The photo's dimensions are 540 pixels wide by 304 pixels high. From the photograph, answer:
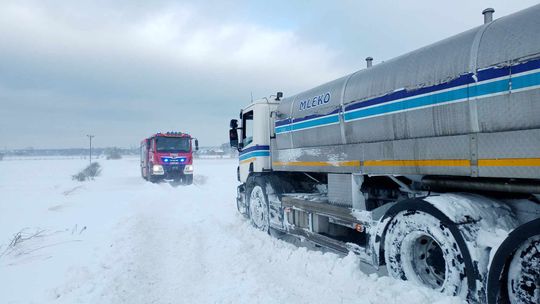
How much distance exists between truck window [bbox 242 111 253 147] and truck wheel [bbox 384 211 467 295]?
17.2 feet

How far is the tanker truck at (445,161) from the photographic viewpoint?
9.69 ft

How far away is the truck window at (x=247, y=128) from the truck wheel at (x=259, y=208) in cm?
130

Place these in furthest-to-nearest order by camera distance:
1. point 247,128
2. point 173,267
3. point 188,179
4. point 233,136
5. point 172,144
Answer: point 188,179, point 172,144, point 233,136, point 247,128, point 173,267

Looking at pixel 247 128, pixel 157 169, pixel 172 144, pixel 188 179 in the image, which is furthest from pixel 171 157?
A: pixel 247 128

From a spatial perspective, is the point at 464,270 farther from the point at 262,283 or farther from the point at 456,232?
the point at 262,283

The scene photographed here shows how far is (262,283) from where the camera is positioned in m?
4.59

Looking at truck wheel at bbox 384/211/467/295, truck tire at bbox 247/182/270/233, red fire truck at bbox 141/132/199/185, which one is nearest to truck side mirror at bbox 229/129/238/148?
truck tire at bbox 247/182/270/233

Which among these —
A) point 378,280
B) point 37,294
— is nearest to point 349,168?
point 378,280

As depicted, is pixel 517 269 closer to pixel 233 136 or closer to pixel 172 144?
pixel 233 136

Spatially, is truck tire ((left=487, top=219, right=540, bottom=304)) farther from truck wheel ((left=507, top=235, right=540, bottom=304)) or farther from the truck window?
the truck window

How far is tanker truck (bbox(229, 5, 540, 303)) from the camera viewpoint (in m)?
2.95

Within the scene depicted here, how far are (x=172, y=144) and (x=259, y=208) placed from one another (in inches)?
552

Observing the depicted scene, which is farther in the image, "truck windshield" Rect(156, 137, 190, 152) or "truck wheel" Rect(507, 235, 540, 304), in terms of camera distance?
"truck windshield" Rect(156, 137, 190, 152)

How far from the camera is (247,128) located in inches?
358
